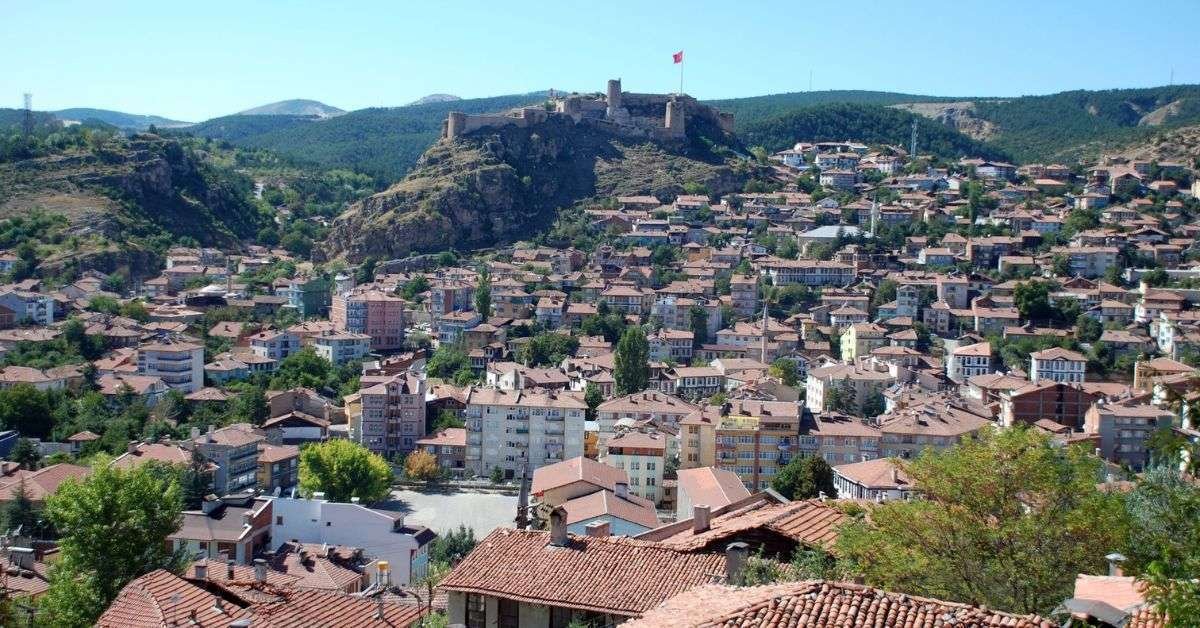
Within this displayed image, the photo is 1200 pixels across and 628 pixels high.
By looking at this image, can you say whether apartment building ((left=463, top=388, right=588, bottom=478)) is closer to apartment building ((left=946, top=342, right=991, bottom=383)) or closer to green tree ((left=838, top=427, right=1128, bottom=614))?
apartment building ((left=946, top=342, right=991, bottom=383))

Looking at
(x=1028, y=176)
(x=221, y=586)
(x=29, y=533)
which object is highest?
(x=1028, y=176)

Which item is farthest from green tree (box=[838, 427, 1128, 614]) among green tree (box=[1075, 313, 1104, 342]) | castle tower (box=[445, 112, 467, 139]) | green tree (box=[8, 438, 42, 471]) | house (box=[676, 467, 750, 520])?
castle tower (box=[445, 112, 467, 139])

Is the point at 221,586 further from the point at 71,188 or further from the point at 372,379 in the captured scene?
the point at 71,188

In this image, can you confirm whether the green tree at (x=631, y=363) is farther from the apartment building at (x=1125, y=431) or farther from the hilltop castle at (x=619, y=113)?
the hilltop castle at (x=619, y=113)

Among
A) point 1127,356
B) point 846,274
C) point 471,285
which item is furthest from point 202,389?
point 1127,356

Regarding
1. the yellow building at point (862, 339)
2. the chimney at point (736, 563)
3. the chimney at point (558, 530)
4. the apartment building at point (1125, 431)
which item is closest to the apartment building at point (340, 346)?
the yellow building at point (862, 339)

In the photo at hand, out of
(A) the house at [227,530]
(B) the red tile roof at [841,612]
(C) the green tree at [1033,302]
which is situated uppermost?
(B) the red tile roof at [841,612]

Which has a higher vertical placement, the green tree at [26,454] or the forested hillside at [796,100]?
the forested hillside at [796,100]
